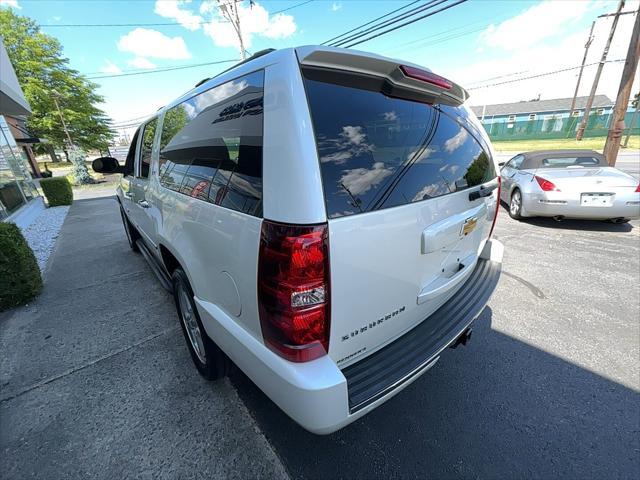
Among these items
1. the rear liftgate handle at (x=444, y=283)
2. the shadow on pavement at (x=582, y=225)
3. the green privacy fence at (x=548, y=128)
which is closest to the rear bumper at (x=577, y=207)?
the shadow on pavement at (x=582, y=225)

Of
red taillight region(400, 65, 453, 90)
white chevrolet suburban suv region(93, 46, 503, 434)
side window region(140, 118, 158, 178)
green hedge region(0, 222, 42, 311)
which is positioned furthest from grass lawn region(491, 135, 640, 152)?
green hedge region(0, 222, 42, 311)

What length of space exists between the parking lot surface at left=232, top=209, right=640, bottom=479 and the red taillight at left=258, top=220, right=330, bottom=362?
37.3 inches

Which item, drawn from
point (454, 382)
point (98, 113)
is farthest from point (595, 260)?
point (98, 113)

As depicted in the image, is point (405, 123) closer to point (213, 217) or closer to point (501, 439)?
point (213, 217)

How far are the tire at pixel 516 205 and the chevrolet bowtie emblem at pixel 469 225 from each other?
4996 mm

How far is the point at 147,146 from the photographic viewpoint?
2.90 meters

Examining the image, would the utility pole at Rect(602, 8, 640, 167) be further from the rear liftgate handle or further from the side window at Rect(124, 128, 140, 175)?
the side window at Rect(124, 128, 140, 175)

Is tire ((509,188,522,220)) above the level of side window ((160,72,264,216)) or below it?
below

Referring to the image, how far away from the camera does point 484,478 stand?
4.99 ft

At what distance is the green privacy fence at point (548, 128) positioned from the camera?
31.4 metres

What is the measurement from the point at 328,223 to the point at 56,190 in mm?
14348

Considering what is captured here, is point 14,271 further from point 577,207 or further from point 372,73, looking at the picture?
point 577,207

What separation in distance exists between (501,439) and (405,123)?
6.52 ft

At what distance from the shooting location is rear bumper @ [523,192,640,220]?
466 cm
